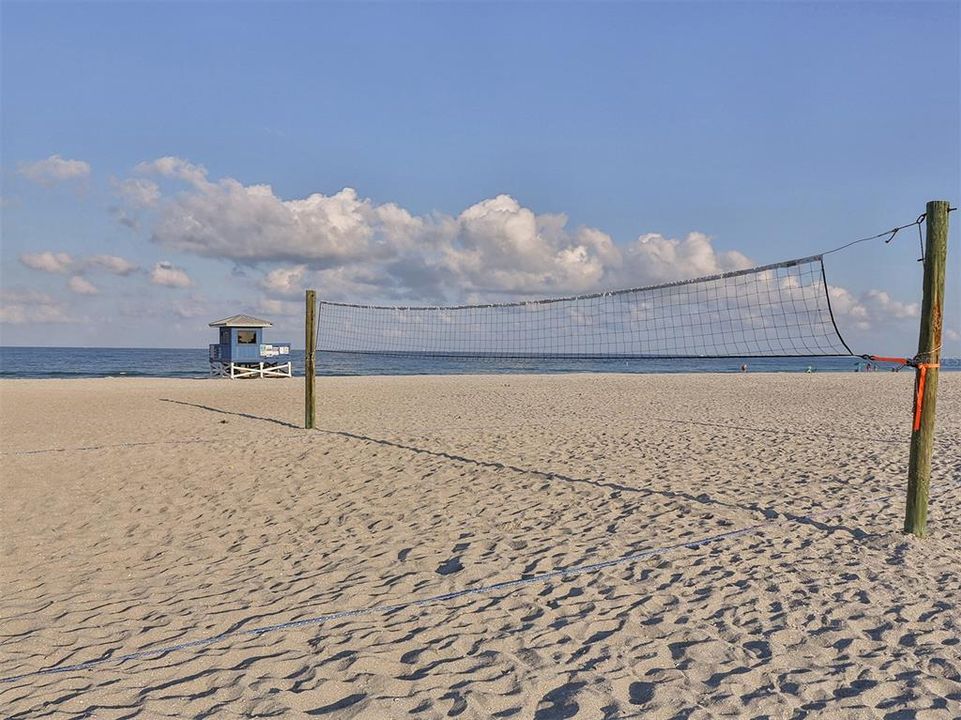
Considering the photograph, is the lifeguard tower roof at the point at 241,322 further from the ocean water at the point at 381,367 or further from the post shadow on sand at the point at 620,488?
the post shadow on sand at the point at 620,488

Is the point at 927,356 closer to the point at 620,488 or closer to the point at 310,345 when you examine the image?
the point at 620,488

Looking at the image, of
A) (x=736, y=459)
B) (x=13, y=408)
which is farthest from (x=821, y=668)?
(x=13, y=408)

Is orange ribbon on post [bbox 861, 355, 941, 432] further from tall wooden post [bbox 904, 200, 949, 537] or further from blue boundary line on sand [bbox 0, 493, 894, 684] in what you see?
blue boundary line on sand [bbox 0, 493, 894, 684]

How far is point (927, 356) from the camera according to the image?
440 centimetres

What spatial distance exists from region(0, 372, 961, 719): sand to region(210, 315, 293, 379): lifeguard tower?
53.9ft

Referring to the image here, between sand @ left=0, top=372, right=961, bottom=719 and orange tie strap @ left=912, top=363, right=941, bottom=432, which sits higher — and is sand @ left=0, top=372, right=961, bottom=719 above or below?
below

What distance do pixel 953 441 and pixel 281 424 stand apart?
386 inches

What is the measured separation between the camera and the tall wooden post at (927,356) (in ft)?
14.4

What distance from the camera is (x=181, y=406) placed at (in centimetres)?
1450

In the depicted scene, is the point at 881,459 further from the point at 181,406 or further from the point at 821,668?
the point at 181,406

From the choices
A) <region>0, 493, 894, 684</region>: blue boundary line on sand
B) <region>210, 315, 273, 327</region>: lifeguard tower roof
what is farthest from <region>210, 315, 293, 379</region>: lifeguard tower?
<region>0, 493, 894, 684</region>: blue boundary line on sand

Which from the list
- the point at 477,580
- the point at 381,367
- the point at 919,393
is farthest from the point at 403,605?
the point at 381,367

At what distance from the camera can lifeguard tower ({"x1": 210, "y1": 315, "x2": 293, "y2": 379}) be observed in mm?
25062

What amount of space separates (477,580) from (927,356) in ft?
10.5
